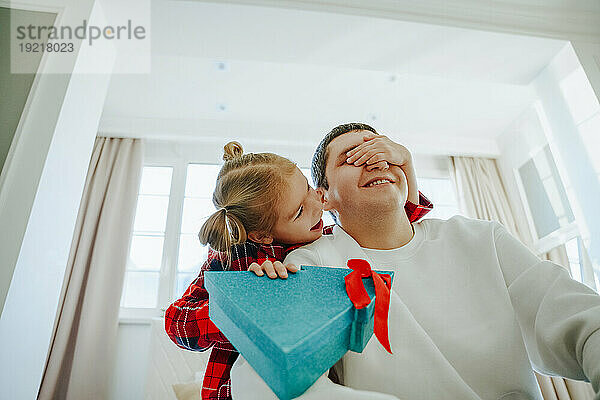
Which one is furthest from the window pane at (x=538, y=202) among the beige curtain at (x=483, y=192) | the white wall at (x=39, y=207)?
the white wall at (x=39, y=207)

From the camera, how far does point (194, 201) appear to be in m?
3.64

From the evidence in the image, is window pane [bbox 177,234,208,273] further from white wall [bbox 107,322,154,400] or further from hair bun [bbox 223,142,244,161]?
hair bun [bbox 223,142,244,161]

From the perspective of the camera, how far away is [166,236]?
3.48 meters

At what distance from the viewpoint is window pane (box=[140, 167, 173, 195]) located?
144 inches

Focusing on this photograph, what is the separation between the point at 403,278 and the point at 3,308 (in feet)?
4.73

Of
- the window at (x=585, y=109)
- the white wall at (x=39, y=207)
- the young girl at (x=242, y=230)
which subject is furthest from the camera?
the window at (x=585, y=109)

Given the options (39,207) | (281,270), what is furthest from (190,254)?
(281,270)

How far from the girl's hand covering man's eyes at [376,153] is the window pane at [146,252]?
2832 mm

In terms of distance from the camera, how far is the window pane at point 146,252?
340 centimetres

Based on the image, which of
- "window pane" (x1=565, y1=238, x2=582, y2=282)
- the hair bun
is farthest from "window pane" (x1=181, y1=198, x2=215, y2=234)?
"window pane" (x1=565, y1=238, x2=582, y2=282)

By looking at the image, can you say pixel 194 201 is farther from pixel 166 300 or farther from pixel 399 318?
pixel 399 318

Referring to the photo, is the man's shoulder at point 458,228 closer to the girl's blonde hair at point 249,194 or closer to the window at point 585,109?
the girl's blonde hair at point 249,194

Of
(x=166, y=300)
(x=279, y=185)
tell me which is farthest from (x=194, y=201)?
(x=279, y=185)

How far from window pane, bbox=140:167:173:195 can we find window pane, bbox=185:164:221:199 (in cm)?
19
